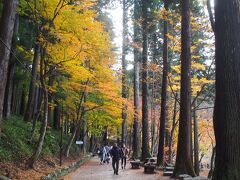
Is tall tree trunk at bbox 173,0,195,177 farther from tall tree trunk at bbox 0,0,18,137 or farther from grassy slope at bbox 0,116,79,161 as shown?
tall tree trunk at bbox 0,0,18,137

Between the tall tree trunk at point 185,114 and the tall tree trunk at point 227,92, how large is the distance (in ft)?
19.3

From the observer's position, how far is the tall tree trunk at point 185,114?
12.7 meters

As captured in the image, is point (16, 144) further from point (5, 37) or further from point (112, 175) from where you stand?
point (5, 37)

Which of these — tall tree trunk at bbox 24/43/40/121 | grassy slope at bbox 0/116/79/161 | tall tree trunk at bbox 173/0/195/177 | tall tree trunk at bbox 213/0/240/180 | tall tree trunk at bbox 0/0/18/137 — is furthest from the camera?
tall tree trunk at bbox 24/43/40/121

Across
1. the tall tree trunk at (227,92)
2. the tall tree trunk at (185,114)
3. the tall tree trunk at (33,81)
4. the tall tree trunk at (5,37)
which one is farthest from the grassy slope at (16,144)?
the tall tree trunk at (227,92)

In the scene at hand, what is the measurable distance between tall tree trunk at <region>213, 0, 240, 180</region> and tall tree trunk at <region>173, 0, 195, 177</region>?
19.3 feet

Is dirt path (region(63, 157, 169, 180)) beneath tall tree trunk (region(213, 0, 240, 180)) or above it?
beneath

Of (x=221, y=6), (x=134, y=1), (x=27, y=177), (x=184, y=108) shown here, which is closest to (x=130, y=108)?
(x=134, y=1)

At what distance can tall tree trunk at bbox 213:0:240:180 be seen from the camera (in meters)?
6.61

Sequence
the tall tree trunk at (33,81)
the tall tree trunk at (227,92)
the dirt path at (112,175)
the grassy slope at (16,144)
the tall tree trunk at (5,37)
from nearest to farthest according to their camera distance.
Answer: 1. the tall tree trunk at (227,92)
2. the tall tree trunk at (5,37)
3. the grassy slope at (16,144)
4. the dirt path at (112,175)
5. the tall tree trunk at (33,81)

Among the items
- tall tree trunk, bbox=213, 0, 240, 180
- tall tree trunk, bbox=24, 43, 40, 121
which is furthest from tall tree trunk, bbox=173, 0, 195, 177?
tall tree trunk, bbox=24, 43, 40, 121

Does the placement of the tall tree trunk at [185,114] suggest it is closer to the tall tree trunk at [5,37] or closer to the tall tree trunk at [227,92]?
the tall tree trunk at [227,92]

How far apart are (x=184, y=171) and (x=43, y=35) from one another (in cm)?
765

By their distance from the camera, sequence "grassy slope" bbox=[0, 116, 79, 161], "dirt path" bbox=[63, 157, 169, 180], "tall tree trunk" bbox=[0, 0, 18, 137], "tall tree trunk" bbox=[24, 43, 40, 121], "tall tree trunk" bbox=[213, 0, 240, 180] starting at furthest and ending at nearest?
"tall tree trunk" bbox=[24, 43, 40, 121] < "dirt path" bbox=[63, 157, 169, 180] < "grassy slope" bbox=[0, 116, 79, 161] < "tall tree trunk" bbox=[0, 0, 18, 137] < "tall tree trunk" bbox=[213, 0, 240, 180]
